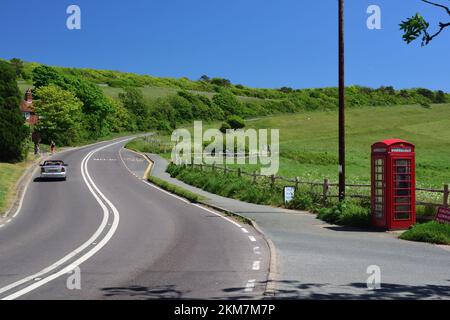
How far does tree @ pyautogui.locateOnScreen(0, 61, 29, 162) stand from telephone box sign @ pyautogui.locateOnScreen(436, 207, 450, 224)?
1503 inches

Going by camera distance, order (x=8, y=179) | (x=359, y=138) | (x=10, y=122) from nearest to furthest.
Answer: (x=8, y=179)
(x=10, y=122)
(x=359, y=138)

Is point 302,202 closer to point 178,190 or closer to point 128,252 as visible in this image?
point 178,190

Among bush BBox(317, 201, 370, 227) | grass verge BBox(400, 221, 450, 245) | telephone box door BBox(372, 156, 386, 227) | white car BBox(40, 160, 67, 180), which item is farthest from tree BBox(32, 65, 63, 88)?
grass verge BBox(400, 221, 450, 245)

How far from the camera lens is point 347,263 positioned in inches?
462

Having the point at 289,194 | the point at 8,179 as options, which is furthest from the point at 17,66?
the point at 289,194

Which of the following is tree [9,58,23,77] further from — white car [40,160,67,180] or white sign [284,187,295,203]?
white sign [284,187,295,203]

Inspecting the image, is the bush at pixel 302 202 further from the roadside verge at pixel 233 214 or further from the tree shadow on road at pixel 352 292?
the tree shadow on road at pixel 352 292

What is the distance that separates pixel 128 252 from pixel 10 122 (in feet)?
122

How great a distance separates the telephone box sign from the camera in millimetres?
15973

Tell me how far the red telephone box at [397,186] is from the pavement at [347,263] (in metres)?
0.80

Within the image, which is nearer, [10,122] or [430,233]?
[430,233]
